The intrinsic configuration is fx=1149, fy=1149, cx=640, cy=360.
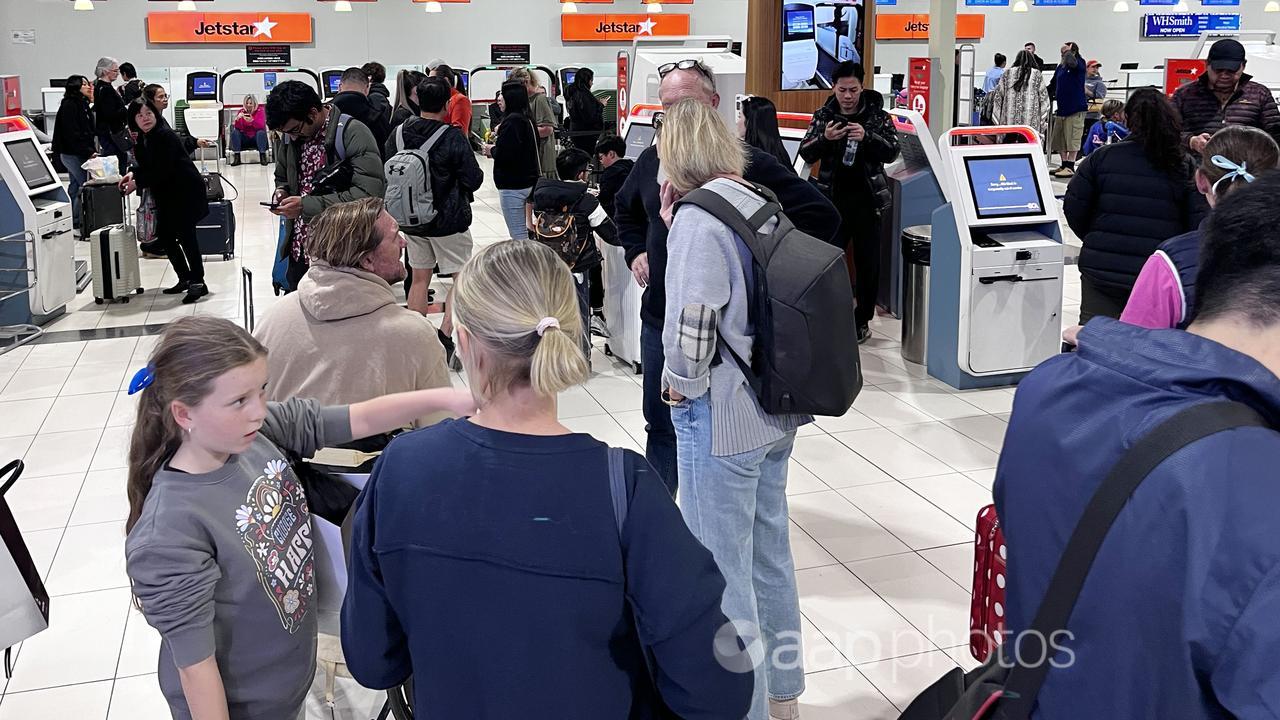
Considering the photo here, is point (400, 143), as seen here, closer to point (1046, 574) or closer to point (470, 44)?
point (1046, 574)

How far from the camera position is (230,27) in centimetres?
2103

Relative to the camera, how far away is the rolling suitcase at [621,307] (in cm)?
630

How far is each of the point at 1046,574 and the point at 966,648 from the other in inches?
88.7

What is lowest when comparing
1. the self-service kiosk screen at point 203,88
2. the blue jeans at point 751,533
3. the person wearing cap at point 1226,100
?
the blue jeans at point 751,533

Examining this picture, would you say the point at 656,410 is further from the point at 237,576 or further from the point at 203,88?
the point at 203,88

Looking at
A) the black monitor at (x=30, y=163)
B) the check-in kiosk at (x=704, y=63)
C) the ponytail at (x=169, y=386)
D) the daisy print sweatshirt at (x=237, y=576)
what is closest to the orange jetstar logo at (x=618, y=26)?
the check-in kiosk at (x=704, y=63)

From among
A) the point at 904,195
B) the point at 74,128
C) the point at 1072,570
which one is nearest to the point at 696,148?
the point at 1072,570

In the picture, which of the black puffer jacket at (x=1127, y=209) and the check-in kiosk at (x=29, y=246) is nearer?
the black puffer jacket at (x=1127, y=209)

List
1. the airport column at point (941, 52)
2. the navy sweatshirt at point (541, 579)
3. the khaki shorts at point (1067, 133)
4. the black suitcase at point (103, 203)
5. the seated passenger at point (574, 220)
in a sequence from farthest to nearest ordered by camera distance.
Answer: the khaki shorts at point (1067, 133) < the black suitcase at point (103, 203) < the airport column at point (941, 52) < the seated passenger at point (574, 220) < the navy sweatshirt at point (541, 579)

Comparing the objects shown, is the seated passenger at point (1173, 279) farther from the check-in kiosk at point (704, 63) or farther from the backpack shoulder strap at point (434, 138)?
the check-in kiosk at point (704, 63)

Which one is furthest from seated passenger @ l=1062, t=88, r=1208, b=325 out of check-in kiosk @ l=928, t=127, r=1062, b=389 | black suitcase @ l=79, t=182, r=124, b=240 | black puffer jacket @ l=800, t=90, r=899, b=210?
A: black suitcase @ l=79, t=182, r=124, b=240

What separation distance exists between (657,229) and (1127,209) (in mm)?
2279

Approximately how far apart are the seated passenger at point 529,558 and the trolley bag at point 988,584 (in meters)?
1.04

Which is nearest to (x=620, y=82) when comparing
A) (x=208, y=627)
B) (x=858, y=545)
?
(x=858, y=545)
